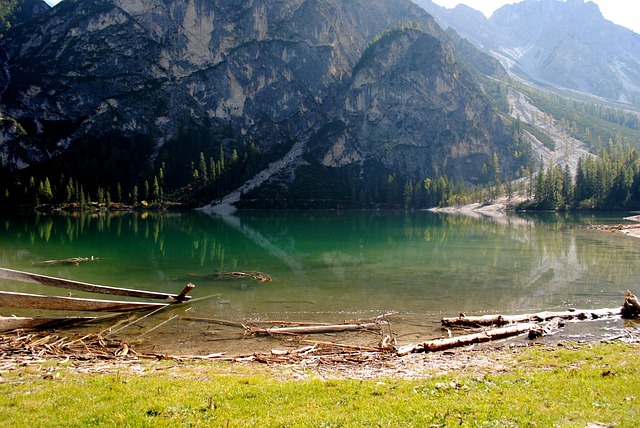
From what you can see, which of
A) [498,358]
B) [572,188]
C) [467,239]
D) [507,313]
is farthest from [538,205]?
[498,358]

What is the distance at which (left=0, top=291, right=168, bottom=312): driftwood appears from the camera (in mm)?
20656

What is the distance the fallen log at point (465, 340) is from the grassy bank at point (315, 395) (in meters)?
3.29

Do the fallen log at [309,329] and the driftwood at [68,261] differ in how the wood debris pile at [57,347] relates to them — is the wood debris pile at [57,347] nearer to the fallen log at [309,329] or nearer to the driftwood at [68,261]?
the fallen log at [309,329]

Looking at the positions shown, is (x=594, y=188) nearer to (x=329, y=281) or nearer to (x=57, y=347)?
(x=329, y=281)

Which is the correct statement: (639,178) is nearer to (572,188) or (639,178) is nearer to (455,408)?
(572,188)

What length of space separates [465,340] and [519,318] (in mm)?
6267

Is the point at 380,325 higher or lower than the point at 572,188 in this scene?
lower

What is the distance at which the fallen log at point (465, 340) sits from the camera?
64.0 ft

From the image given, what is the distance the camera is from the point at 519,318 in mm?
24797

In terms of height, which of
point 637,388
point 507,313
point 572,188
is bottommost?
point 507,313

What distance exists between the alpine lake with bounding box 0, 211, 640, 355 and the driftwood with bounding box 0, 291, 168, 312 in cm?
88

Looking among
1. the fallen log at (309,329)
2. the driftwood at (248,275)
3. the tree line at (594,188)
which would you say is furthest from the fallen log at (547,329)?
the tree line at (594,188)

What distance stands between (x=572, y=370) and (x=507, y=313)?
1308cm

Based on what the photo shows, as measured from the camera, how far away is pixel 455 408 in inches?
440
